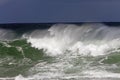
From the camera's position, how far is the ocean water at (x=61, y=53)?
2161cm

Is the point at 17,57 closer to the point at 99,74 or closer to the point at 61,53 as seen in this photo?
Result: the point at 61,53

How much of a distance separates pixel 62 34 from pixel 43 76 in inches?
450

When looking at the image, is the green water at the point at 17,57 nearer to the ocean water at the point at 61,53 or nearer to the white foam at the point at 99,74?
the ocean water at the point at 61,53

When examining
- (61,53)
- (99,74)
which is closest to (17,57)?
(61,53)

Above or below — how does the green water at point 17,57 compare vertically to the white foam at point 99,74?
above

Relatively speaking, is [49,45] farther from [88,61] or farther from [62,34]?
[88,61]

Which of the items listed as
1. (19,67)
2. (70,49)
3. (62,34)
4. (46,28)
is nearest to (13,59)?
(19,67)

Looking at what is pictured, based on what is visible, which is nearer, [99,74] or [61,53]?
[99,74]

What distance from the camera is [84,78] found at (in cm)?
2039

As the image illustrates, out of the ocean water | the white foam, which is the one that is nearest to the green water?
the ocean water

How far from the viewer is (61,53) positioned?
2739 centimetres

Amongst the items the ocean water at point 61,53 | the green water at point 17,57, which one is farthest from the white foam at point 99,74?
the green water at point 17,57

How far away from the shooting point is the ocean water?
21.6m

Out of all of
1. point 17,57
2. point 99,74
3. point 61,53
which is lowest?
point 99,74
